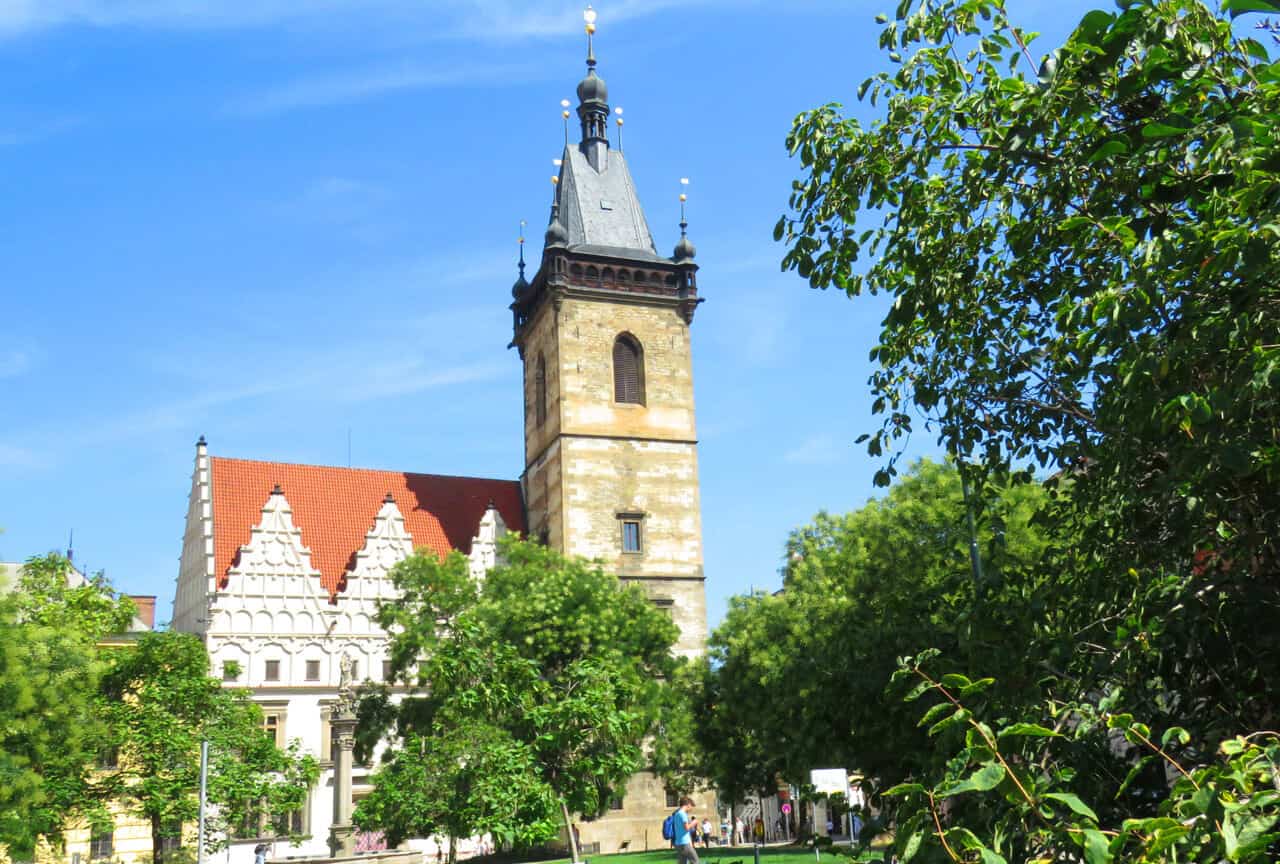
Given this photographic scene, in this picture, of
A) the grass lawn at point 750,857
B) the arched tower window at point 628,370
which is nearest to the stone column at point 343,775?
the grass lawn at point 750,857

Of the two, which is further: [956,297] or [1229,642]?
[956,297]

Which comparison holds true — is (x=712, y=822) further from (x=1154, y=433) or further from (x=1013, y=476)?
(x=1154, y=433)

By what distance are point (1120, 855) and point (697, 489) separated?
44.7 m

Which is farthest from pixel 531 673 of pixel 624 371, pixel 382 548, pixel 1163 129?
pixel 624 371

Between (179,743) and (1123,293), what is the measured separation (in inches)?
1171

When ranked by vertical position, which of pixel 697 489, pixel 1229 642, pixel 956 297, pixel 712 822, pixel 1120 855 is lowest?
pixel 712 822

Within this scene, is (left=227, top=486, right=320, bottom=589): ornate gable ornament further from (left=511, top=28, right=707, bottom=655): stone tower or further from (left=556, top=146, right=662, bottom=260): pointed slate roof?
(left=556, top=146, right=662, bottom=260): pointed slate roof

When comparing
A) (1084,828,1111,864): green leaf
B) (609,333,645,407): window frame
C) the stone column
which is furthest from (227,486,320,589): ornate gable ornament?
(1084,828,1111,864): green leaf

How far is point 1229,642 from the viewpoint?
22.0 ft

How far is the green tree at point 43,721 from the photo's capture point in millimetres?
25344

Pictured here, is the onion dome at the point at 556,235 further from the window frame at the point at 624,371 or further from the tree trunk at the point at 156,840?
the tree trunk at the point at 156,840

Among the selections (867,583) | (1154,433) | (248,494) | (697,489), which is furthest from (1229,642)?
(248,494)

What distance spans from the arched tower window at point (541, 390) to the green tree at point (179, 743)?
65.2ft

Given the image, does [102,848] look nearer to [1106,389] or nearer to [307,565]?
[307,565]
